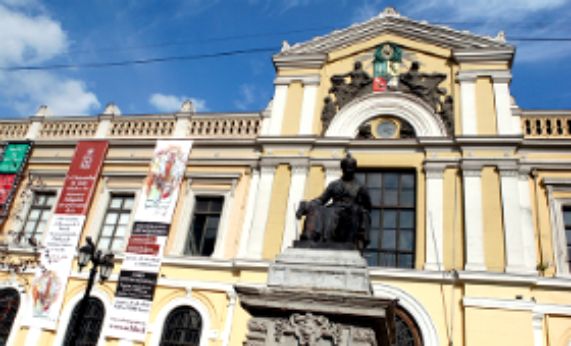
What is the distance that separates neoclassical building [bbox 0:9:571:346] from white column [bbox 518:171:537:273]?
4cm

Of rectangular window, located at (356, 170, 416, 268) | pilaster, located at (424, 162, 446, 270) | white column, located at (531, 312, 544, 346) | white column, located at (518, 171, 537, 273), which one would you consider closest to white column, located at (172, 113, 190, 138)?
rectangular window, located at (356, 170, 416, 268)

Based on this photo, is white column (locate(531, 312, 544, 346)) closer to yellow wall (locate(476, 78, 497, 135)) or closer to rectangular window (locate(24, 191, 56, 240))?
yellow wall (locate(476, 78, 497, 135))

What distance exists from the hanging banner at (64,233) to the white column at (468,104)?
1110 cm

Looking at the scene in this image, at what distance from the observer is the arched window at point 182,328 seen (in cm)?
1253

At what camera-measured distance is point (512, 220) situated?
1146 cm

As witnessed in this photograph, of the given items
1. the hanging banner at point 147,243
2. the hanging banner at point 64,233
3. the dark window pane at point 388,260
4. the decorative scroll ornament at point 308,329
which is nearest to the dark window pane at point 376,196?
the dark window pane at point 388,260

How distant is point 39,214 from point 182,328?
6702 mm

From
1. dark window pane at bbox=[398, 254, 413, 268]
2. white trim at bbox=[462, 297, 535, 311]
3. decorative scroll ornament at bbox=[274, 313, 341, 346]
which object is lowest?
decorative scroll ornament at bbox=[274, 313, 341, 346]

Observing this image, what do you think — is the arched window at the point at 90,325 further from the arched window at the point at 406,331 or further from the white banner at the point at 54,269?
Result: the arched window at the point at 406,331

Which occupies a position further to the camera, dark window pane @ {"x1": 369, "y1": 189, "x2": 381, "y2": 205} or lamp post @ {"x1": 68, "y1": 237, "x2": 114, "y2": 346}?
dark window pane @ {"x1": 369, "y1": 189, "x2": 381, "y2": 205}

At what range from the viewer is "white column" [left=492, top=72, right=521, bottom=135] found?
12.7m

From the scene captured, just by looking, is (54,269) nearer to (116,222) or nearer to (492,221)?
(116,222)

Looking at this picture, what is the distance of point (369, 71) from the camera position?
1474cm

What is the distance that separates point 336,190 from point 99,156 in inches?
448
